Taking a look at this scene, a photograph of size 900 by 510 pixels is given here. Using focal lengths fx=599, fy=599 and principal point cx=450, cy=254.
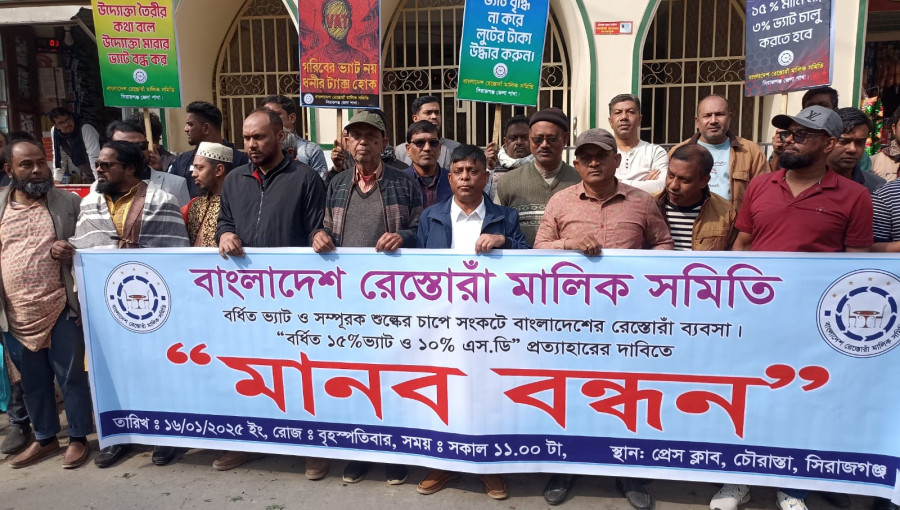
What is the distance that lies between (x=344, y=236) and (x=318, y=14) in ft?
8.43

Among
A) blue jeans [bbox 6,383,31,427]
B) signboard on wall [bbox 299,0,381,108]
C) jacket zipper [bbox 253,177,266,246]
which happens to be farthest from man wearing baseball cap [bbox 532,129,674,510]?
blue jeans [bbox 6,383,31,427]

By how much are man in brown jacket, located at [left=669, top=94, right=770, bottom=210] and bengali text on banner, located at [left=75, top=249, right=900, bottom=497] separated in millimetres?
1209

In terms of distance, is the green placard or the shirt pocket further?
the green placard

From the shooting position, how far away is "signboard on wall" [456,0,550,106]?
445 cm

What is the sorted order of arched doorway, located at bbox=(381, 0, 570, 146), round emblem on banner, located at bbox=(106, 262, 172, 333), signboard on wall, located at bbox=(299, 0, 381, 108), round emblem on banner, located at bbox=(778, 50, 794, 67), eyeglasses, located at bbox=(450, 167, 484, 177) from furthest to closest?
arched doorway, located at bbox=(381, 0, 570, 146) → round emblem on banner, located at bbox=(778, 50, 794, 67) → signboard on wall, located at bbox=(299, 0, 381, 108) → round emblem on banner, located at bbox=(106, 262, 172, 333) → eyeglasses, located at bbox=(450, 167, 484, 177)

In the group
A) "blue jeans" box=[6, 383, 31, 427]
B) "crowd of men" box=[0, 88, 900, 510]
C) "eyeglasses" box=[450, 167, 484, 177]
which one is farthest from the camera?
"blue jeans" box=[6, 383, 31, 427]

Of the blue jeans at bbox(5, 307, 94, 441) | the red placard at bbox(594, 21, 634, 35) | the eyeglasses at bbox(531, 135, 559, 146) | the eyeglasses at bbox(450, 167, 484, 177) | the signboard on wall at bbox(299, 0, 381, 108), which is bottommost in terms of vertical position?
the blue jeans at bbox(5, 307, 94, 441)

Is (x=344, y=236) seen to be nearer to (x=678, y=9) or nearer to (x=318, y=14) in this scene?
(x=318, y=14)

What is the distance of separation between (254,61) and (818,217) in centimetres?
761

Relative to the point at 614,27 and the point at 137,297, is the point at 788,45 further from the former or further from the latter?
the point at 137,297

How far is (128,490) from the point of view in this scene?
9.47 feet

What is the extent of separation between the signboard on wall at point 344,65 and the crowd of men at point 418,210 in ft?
4.13

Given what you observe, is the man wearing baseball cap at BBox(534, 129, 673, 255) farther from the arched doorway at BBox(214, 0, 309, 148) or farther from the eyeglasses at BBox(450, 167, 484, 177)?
the arched doorway at BBox(214, 0, 309, 148)

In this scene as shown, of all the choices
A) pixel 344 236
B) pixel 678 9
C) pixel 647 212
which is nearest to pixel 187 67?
pixel 344 236
